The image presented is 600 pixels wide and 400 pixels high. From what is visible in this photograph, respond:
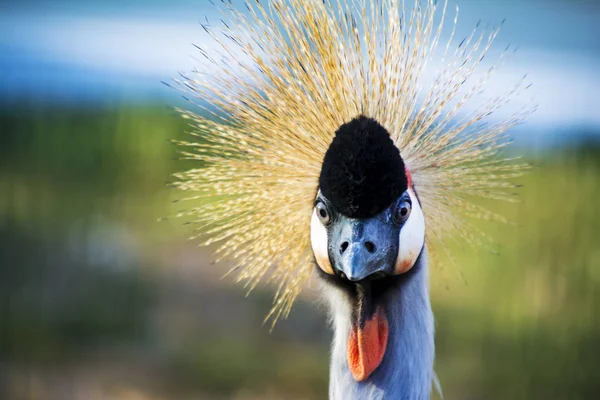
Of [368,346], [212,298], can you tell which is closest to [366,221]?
[368,346]

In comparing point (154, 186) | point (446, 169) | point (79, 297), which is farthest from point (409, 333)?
point (154, 186)

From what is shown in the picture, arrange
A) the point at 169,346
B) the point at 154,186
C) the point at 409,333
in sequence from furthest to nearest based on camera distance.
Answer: the point at 154,186, the point at 169,346, the point at 409,333

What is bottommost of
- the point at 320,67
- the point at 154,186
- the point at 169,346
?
the point at 169,346

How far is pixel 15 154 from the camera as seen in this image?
3867mm

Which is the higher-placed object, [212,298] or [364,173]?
[364,173]

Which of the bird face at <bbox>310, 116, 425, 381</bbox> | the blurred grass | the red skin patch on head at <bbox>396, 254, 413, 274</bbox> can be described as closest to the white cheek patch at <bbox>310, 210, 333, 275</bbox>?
the bird face at <bbox>310, 116, 425, 381</bbox>

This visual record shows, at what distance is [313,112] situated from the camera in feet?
4.48

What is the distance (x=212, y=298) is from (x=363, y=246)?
6.90ft

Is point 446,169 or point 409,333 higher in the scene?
point 446,169

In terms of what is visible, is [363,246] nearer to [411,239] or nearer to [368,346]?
[411,239]

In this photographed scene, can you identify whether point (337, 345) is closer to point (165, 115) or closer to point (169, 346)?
point (169, 346)

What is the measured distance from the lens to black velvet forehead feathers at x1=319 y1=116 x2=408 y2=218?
1.17m

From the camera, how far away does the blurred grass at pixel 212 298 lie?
2.66 m

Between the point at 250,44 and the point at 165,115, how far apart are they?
2679 millimetres
